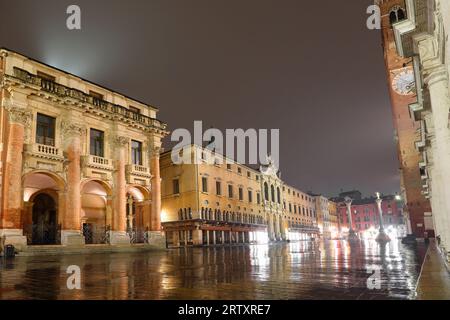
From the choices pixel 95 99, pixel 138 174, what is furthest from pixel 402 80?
pixel 95 99

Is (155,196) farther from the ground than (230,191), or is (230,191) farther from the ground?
(230,191)

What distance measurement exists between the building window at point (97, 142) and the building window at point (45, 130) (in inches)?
130

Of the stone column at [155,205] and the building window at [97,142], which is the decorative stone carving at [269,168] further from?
the building window at [97,142]

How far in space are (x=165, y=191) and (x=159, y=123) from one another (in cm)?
1566

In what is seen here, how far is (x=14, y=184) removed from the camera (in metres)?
20.0

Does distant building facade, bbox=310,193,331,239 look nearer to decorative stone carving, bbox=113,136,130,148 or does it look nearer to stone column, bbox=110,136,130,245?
stone column, bbox=110,136,130,245

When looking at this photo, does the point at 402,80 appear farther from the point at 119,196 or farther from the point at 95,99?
the point at 119,196

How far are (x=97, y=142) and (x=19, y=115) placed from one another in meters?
6.58

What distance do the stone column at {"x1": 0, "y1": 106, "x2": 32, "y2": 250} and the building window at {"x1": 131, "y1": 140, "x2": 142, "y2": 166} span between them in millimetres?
9821

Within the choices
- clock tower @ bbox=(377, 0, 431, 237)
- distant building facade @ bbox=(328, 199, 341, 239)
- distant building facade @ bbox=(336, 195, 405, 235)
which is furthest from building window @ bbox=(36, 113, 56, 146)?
distant building facade @ bbox=(336, 195, 405, 235)

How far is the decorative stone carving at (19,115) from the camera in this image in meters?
20.5

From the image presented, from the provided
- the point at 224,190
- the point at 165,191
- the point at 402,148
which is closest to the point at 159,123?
the point at 165,191

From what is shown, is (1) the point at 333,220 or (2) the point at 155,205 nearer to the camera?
(2) the point at 155,205
